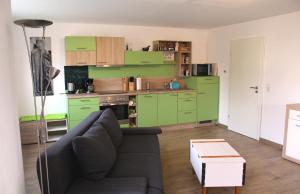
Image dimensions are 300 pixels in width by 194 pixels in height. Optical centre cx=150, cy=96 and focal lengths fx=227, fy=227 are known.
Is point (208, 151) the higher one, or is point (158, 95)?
point (158, 95)

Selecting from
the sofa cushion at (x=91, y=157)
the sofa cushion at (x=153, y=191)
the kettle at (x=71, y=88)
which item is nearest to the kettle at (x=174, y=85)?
the kettle at (x=71, y=88)

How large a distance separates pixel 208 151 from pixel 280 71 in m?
2.40

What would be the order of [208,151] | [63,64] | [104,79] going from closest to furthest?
[208,151] → [63,64] → [104,79]

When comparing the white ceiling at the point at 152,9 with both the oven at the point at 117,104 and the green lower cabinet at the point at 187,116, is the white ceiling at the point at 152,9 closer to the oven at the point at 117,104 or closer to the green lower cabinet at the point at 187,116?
the oven at the point at 117,104

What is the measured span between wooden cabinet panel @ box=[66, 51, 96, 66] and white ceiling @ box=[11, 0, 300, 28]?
0.67 meters

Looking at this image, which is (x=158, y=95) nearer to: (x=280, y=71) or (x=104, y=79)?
(x=104, y=79)

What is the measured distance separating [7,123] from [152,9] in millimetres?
2800

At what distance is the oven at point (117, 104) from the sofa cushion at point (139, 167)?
7.27ft

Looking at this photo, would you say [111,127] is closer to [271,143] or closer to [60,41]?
[60,41]

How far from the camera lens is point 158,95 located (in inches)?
207

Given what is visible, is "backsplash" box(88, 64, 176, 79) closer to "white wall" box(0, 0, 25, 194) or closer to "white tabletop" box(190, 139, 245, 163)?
"white tabletop" box(190, 139, 245, 163)

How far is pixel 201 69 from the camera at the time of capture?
19.0 feet

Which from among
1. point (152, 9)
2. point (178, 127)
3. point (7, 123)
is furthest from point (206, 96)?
point (7, 123)

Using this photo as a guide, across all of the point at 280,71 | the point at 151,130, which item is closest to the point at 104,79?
the point at 151,130
